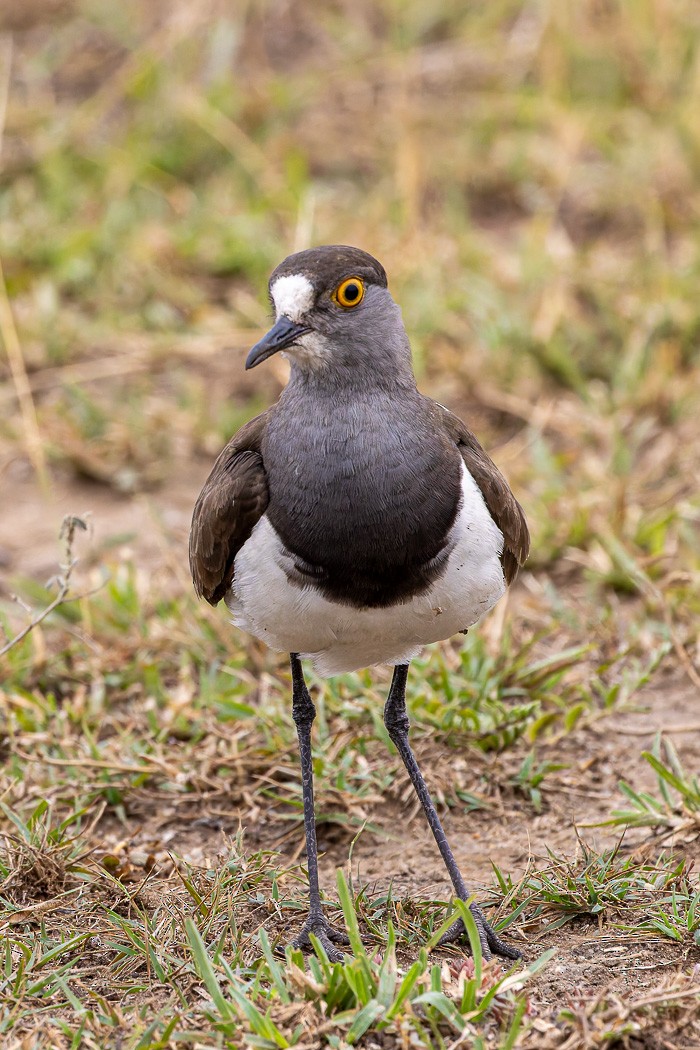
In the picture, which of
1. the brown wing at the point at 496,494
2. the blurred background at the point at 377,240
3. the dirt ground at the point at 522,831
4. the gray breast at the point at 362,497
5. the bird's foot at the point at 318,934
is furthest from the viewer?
the blurred background at the point at 377,240

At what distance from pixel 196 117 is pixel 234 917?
5.69m

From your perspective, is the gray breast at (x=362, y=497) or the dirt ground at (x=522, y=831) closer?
the gray breast at (x=362, y=497)

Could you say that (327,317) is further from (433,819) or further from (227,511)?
(433,819)

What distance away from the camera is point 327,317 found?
3.68m

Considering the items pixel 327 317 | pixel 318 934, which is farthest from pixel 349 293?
pixel 318 934

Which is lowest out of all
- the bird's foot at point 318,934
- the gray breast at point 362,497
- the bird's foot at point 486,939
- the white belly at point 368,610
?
the bird's foot at point 486,939

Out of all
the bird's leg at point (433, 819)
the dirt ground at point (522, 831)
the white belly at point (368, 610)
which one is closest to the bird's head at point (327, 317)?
the white belly at point (368, 610)

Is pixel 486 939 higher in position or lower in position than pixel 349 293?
lower

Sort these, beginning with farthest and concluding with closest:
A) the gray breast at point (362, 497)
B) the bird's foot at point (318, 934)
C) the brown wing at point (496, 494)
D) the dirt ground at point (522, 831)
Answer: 1. the brown wing at point (496, 494)
2. the bird's foot at point (318, 934)
3. the dirt ground at point (522, 831)
4. the gray breast at point (362, 497)

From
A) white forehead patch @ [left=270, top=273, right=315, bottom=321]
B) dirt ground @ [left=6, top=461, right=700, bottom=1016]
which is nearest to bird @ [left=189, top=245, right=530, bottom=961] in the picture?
white forehead patch @ [left=270, top=273, right=315, bottom=321]

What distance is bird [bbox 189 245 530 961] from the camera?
3434 millimetres

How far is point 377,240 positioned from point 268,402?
4.14 feet

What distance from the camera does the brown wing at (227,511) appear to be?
3.61 m

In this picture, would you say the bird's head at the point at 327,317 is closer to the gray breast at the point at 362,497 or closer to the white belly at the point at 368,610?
the gray breast at the point at 362,497
